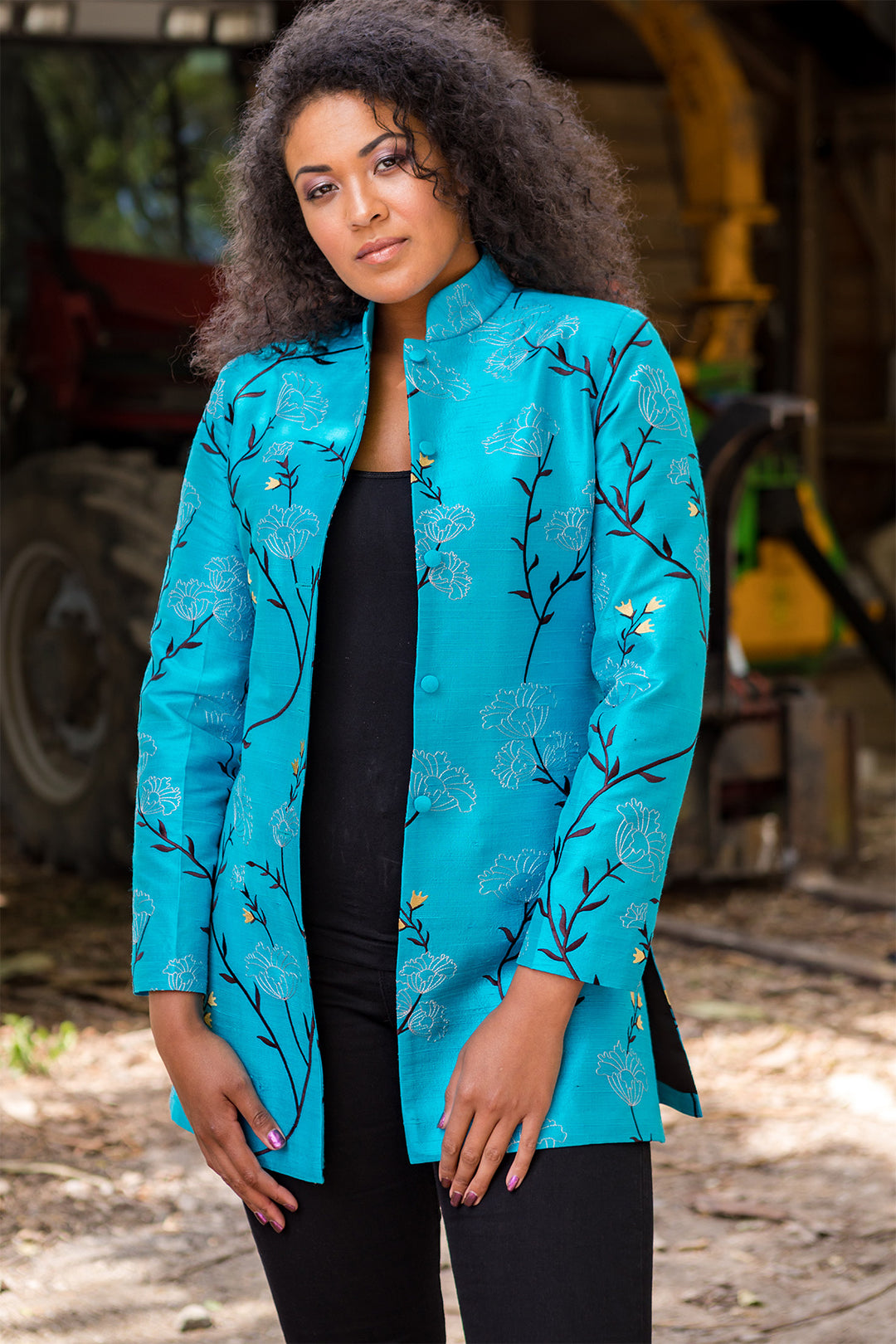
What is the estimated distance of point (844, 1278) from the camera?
7.37ft

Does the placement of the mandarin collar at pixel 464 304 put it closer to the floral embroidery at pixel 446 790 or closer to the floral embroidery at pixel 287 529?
the floral embroidery at pixel 287 529

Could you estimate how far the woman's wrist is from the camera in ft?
3.59

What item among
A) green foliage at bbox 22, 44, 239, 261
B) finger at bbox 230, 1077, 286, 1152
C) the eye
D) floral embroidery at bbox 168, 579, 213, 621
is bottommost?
finger at bbox 230, 1077, 286, 1152

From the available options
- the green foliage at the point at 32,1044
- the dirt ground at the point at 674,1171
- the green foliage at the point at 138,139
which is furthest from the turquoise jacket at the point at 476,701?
the green foliage at the point at 138,139

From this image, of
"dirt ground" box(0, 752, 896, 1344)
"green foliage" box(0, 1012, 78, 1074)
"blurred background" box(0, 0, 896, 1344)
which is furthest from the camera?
"green foliage" box(0, 1012, 78, 1074)

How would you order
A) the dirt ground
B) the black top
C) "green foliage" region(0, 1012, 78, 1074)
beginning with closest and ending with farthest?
the black top → the dirt ground → "green foliage" region(0, 1012, 78, 1074)

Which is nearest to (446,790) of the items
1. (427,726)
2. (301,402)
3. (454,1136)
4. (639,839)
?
(427,726)

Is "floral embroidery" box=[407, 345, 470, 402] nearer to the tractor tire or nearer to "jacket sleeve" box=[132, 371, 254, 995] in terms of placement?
"jacket sleeve" box=[132, 371, 254, 995]

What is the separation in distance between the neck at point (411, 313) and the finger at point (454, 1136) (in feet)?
2.11

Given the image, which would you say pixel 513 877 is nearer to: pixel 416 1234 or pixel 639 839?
pixel 639 839

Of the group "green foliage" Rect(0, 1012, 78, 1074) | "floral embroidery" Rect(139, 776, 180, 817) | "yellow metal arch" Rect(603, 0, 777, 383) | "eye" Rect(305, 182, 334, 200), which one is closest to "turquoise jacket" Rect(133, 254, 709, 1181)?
"floral embroidery" Rect(139, 776, 180, 817)

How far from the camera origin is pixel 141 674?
13.0 ft

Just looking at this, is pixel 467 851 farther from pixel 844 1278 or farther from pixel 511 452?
pixel 844 1278

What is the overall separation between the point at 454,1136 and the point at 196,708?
0.44 metres
